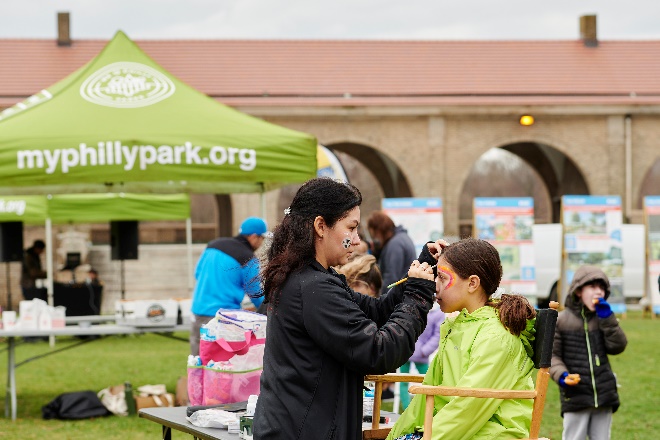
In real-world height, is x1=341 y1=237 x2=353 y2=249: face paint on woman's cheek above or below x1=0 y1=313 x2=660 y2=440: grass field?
above

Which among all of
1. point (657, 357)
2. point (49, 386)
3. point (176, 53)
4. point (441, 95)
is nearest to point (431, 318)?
point (49, 386)

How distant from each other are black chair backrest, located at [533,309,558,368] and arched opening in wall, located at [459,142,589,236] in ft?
82.5

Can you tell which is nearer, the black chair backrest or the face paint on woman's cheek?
the face paint on woman's cheek

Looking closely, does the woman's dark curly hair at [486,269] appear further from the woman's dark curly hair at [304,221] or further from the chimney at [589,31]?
the chimney at [589,31]

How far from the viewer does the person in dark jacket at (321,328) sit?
3359 mm

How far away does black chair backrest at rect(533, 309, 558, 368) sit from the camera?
3810mm

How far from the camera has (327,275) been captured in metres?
3.44

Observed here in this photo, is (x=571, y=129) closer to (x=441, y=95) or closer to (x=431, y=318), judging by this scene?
(x=441, y=95)

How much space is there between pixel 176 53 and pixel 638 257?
44.8 feet

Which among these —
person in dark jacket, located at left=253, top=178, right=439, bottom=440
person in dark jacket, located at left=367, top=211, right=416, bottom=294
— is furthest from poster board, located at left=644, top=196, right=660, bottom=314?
person in dark jacket, located at left=253, top=178, right=439, bottom=440

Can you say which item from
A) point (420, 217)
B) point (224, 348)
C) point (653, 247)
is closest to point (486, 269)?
point (224, 348)

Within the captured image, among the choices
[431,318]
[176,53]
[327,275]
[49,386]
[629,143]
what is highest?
[176,53]

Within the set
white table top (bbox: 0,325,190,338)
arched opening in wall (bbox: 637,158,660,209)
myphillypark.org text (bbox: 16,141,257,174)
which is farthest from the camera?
arched opening in wall (bbox: 637,158,660,209)

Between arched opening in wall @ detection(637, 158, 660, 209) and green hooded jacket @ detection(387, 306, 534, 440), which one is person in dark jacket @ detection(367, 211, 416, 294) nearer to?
green hooded jacket @ detection(387, 306, 534, 440)
